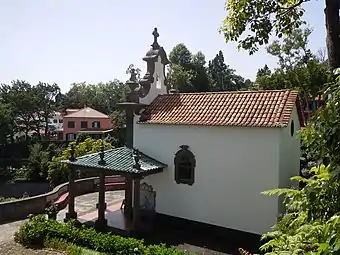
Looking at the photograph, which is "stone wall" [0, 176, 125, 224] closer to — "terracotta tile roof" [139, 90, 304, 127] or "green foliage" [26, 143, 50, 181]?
"terracotta tile roof" [139, 90, 304, 127]

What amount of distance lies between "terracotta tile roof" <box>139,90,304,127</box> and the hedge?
5061mm

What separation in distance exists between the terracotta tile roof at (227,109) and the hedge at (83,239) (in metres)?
5.06

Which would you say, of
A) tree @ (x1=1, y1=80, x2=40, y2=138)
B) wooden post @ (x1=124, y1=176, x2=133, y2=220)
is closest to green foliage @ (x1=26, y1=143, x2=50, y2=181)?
tree @ (x1=1, y1=80, x2=40, y2=138)

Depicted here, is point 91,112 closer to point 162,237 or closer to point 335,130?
point 162,237

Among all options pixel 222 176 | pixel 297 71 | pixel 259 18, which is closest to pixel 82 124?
pixel 297 71

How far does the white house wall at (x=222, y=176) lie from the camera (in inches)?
464

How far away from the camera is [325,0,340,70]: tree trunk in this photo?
574 cm

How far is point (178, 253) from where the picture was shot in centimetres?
936

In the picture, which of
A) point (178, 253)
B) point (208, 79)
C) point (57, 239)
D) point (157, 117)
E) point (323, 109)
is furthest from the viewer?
point (208, 79)

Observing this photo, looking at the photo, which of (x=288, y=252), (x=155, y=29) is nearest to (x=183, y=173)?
(x=155, y=29)

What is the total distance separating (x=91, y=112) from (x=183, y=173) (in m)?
43.2

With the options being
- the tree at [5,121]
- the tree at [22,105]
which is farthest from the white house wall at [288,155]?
the tree at [22,105]

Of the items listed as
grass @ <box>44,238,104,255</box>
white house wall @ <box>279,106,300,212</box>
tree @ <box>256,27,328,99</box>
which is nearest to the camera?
grass @ <box>44,238,104,255</box>

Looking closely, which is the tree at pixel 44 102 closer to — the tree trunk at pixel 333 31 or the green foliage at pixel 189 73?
the green foliage at pixel 189 73
